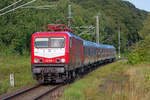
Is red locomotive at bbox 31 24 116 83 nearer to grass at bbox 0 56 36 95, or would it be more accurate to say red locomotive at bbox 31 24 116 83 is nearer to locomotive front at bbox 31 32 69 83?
locomotive front at bbox 31 32 69 83

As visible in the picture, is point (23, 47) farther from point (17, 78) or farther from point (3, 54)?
point (17, 78)

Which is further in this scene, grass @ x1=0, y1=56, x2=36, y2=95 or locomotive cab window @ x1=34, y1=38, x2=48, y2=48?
locomotive cab window @ x1=34, y1=38, x2=48, y2=48

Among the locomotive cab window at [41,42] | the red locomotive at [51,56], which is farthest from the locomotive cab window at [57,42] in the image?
the locomotive cab window at [41,42]

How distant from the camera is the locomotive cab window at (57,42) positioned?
16.1m

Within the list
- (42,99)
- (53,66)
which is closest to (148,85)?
(42,99)

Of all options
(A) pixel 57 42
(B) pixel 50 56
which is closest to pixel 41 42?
(A) pixel 57 42

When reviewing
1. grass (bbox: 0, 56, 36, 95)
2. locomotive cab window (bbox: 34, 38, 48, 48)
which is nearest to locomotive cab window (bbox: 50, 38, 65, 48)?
locomotive cab window (bbox: 34, 38, 48, 48)

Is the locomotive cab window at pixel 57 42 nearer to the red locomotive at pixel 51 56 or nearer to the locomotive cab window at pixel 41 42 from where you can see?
the red locomotive at pixel 51 56

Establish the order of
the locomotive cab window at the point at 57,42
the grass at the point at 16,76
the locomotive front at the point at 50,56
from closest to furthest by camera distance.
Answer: the grass at the point at 16,76 < the locomotive front at the point at 50,56 < the locomotive cab window at the point at 57,42

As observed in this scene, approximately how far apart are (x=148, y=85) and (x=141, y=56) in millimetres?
18910

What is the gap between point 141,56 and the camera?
3072cm

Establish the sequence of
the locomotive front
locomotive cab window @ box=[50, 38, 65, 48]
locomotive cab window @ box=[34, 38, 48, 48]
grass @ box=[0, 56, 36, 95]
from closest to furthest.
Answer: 1. grass @ box=[0, 56, 36, 95]
2. the locomotive front
3. locomotive cab window @ box=[50, 38, 65, 48]
4. locomotive cab window @ box=[34, 38, 48, 48]

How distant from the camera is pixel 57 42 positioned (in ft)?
53.3

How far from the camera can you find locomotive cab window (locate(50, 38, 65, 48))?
634 inches
